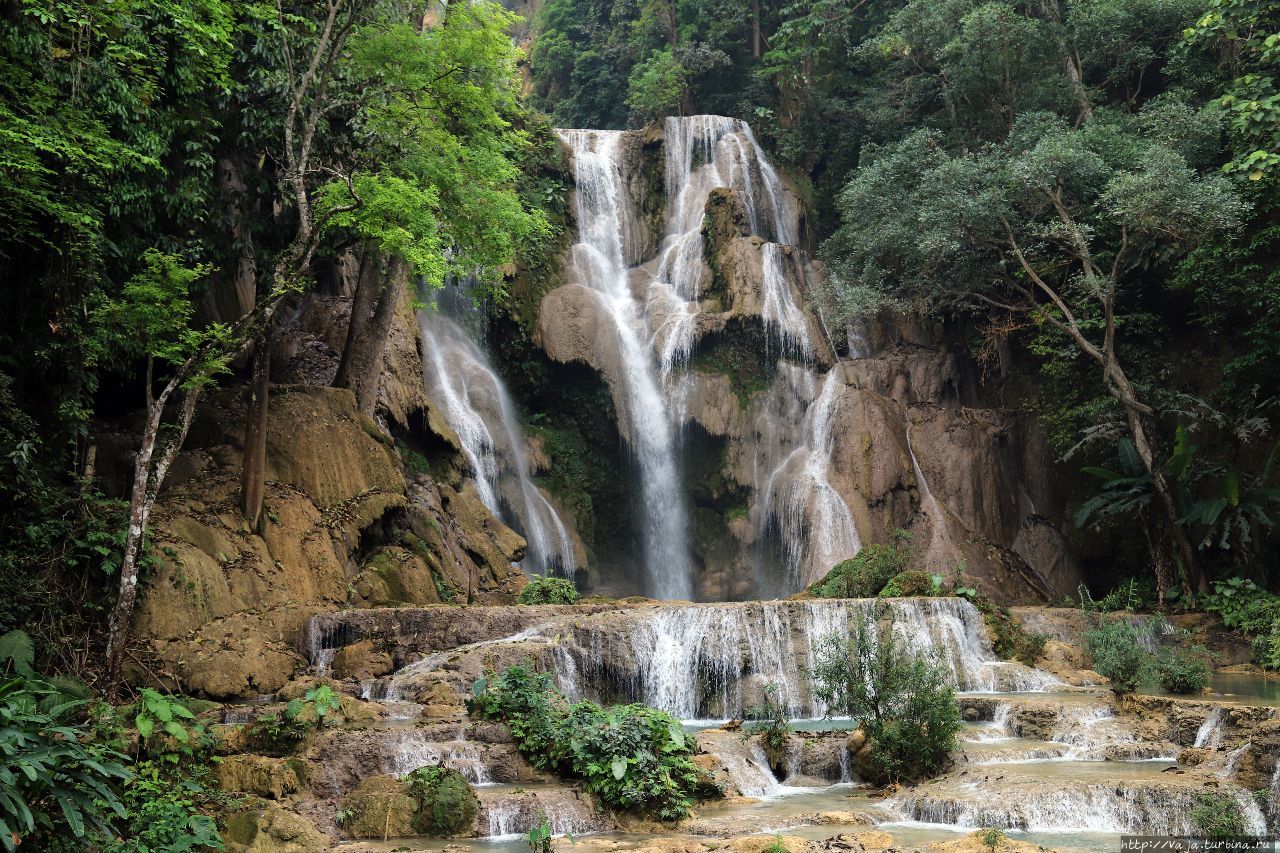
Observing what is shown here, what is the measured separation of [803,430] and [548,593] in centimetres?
968

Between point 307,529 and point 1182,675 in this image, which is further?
point 307,529

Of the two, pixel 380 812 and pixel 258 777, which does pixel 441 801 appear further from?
pixel 258 777

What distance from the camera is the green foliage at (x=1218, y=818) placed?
6.85 m

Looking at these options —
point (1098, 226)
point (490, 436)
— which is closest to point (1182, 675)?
point (1098, 226)

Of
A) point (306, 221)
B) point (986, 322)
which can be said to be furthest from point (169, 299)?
point (986, 322)

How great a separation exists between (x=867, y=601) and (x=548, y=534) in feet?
31.5

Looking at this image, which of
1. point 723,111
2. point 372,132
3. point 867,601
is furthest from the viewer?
point 723,111

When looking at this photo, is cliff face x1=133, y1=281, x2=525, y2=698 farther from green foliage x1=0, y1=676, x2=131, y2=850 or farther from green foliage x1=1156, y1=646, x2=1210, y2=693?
green foliage x1=1156, y1=646, x2=1210, y2=693

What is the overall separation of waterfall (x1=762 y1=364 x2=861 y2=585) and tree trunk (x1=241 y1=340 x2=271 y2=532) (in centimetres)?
1235

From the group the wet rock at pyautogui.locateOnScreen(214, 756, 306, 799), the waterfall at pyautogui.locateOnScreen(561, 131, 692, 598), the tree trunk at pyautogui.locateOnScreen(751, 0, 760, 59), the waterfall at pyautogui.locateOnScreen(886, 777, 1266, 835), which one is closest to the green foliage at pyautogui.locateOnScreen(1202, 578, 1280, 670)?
the waterfall at pyautogui.locateOnScreen(886, 777, 1266, 835)

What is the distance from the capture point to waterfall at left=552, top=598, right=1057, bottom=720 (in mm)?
12227

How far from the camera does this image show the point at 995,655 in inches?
550

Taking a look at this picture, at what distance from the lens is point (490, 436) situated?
21781mm

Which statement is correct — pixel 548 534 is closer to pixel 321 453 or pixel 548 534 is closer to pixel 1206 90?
pixel 321 453
